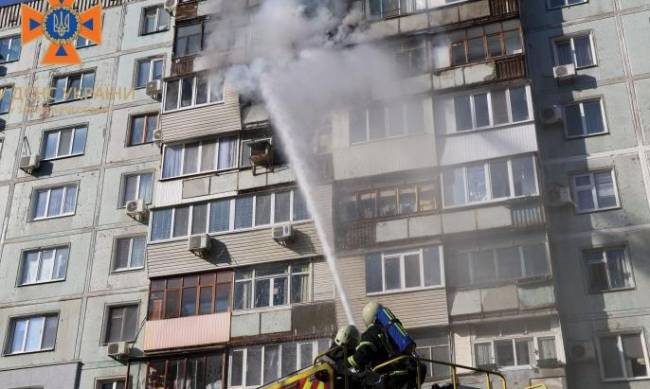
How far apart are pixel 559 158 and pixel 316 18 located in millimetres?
9730

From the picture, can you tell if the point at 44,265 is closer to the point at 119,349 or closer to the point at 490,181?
the point at 119,349

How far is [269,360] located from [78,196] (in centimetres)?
1153

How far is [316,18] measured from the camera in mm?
29109

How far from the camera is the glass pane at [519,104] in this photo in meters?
25.5

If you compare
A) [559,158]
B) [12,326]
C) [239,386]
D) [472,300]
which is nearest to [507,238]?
[472,300]

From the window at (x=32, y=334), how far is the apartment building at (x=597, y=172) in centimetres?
1794

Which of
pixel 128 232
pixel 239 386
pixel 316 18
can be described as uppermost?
pixel 316 18

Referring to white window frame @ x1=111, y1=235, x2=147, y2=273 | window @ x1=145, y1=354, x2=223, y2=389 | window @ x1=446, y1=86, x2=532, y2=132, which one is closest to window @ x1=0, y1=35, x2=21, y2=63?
white window frame @ x1=111, y1=235, x2=147, y2=273

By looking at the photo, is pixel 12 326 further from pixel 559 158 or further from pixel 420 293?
pixel 559 158

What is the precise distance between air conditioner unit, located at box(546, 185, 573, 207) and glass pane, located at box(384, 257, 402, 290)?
511 cm

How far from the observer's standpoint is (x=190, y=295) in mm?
27375

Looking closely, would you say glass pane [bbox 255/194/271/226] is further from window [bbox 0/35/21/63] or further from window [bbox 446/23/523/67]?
window [bbox 0/35/21/63]

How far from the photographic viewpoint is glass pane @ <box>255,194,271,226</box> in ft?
89.1

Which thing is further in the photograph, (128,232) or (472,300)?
(128,232)
